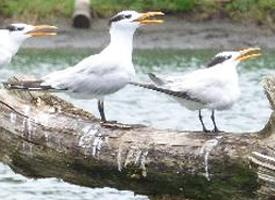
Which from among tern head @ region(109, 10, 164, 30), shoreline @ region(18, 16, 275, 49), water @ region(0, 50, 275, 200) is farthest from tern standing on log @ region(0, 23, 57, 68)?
shoreline @ region(18, 16, 275, 49)

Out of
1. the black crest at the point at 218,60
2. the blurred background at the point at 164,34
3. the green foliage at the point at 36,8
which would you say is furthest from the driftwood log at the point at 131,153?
the green foliage at the point at 36,8

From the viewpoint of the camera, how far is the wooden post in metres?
32.2

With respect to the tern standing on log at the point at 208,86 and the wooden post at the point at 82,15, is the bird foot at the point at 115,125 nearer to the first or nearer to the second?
the tern standing on log at the point at 208,86

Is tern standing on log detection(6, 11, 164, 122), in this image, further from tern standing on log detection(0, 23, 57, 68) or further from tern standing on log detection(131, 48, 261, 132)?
tern standing on log detection(0, 23, 57, 68)

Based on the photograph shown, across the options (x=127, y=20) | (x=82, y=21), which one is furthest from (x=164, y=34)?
(x=127, y=20)

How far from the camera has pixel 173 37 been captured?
32156mm

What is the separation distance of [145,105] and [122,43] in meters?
12.0

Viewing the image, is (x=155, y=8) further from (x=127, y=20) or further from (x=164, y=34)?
(x=127, y=20)

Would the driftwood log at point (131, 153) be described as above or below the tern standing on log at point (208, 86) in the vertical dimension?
below

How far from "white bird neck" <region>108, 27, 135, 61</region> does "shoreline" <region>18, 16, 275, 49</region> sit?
Result: 21.4m

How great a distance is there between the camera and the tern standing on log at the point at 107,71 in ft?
32.3

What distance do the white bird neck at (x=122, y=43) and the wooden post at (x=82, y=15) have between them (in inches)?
865

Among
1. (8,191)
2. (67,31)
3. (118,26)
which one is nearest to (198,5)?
(67,31)

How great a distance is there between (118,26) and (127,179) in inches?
71.0
